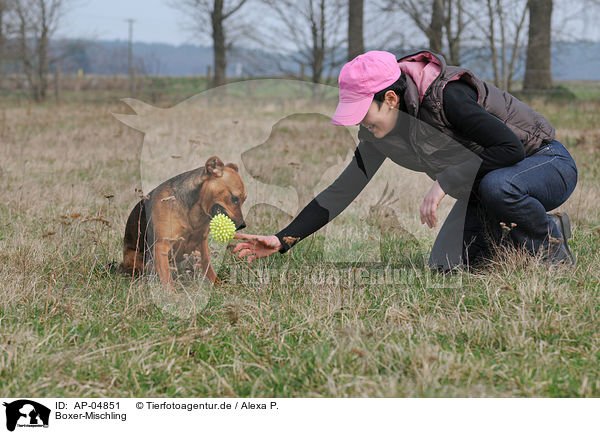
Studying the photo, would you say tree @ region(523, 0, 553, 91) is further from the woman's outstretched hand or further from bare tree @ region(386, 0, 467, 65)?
the woman's outstretched hand

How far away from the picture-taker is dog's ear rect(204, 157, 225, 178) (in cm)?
267

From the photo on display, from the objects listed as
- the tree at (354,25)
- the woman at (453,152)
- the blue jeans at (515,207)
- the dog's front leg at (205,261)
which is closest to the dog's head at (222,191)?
the dog's front leg at (205,261)

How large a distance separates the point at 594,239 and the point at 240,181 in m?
2.83

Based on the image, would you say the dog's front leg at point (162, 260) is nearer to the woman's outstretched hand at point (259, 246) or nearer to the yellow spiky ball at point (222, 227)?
the yellow spiky ball at point (222, 227)

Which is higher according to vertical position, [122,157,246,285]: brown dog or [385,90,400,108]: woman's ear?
[385,90,400,108]: woman's ear

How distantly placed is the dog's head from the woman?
0.42 metres

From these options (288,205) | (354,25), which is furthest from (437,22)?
(288,205)

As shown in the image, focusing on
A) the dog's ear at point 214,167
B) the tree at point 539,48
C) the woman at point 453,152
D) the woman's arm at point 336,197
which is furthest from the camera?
the tree at point 539,48

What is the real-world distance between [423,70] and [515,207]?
933 mm

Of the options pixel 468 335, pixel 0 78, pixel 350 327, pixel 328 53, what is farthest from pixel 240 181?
pixel 0 78

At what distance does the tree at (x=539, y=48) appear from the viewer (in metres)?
16.5

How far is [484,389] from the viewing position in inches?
84.7
